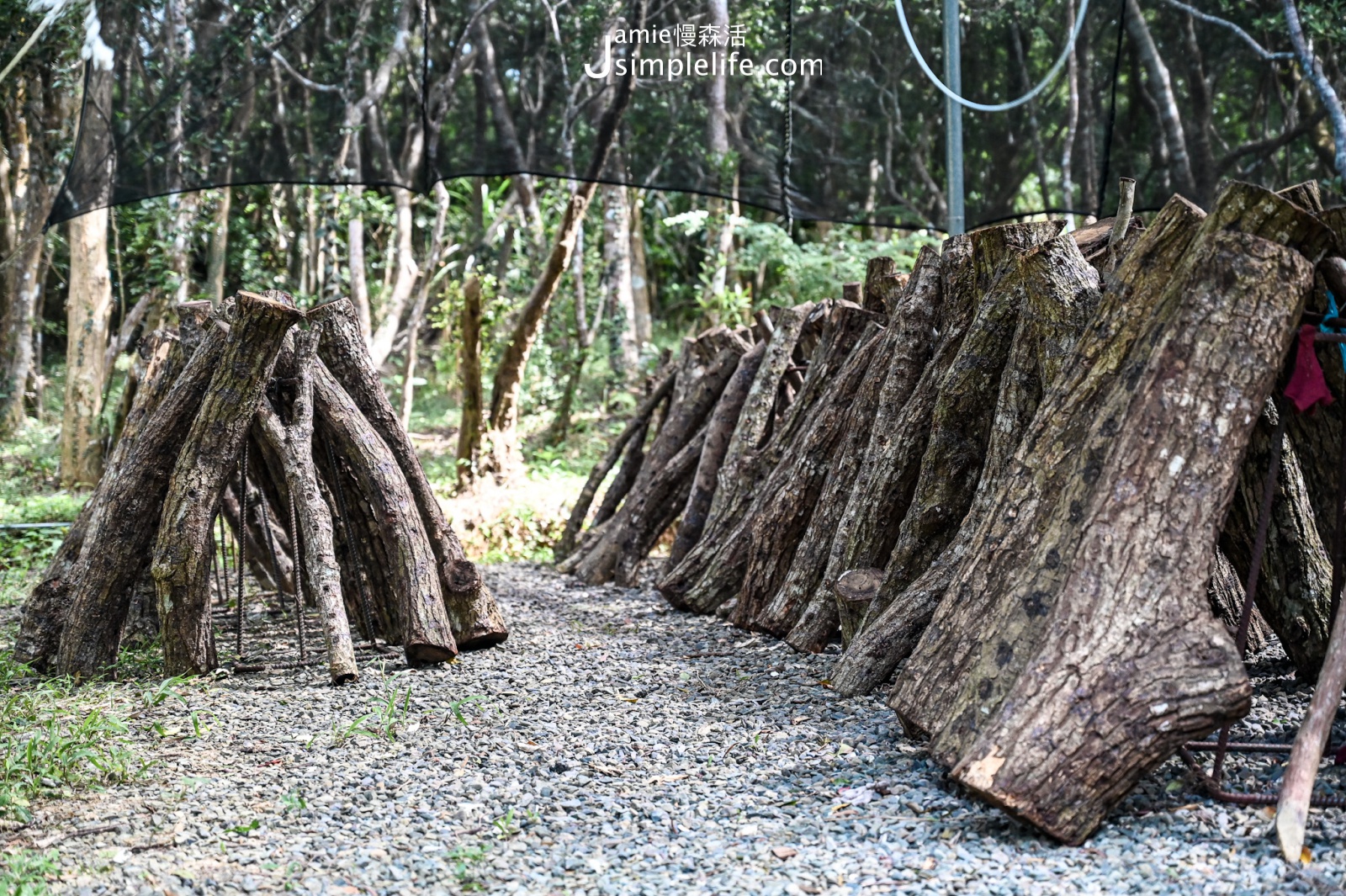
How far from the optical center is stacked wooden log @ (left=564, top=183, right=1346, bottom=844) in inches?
96.7

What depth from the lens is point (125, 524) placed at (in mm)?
4254

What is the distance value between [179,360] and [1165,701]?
3904 millimetres

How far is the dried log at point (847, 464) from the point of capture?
4348 mm

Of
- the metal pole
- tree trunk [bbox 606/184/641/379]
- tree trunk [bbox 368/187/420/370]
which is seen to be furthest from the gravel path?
tree trunk [bbox 606/184/641/379]

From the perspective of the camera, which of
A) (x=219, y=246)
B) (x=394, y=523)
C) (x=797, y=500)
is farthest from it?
(x=219, y=246)

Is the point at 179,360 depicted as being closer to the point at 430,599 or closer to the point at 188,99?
the point at 430,599

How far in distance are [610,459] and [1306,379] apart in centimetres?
496

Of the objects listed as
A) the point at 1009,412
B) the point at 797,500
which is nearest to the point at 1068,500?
the point at 1009,412

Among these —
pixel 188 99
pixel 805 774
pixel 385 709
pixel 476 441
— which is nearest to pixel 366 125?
pixel 188 99

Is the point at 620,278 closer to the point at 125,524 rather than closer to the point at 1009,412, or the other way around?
the point at 125,524

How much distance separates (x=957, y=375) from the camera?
12.5ft

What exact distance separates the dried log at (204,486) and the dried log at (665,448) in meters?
2.69

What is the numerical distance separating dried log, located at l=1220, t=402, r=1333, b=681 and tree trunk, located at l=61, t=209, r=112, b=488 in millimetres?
9282

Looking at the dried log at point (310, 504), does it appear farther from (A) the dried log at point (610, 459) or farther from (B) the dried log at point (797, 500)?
(A) the dried log at point (610, 459)
